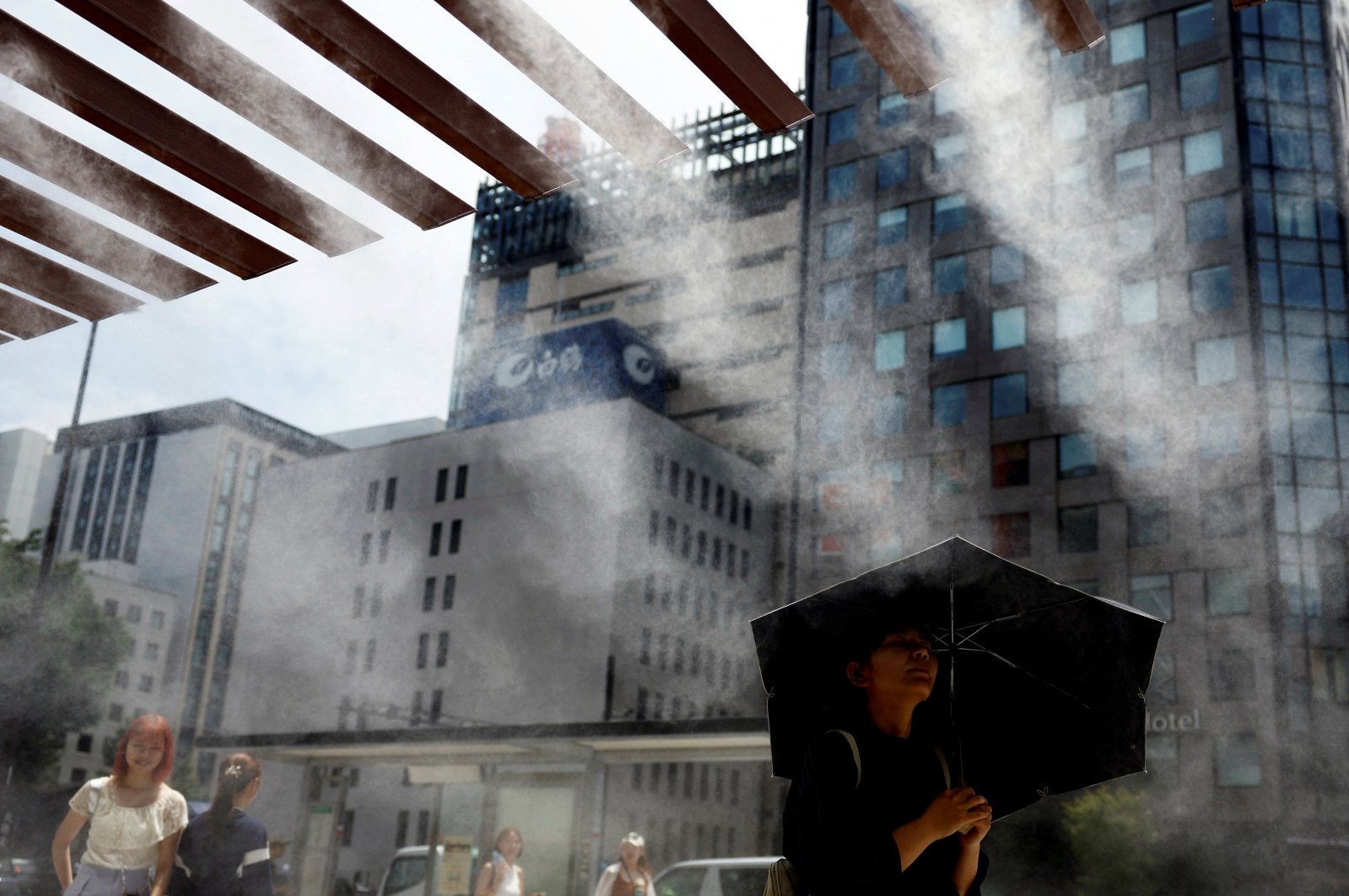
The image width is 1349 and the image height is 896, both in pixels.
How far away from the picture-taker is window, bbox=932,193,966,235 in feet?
85.3

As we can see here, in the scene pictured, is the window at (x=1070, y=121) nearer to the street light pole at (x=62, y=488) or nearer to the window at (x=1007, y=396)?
the window at (x=1007, y=396)

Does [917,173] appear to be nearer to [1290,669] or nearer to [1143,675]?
[1290,669]

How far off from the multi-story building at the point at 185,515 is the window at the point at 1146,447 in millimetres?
33720

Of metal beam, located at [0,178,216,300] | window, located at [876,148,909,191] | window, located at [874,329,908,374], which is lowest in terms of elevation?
metal beam, located at [0,178,216,300]

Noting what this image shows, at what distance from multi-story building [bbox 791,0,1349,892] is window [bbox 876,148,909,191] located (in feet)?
0.18

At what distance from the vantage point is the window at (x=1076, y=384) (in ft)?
76.0

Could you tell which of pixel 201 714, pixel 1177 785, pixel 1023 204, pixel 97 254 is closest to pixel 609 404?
pixel 1023 204

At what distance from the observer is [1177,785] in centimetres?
1997

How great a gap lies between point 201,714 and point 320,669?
53.9 feet

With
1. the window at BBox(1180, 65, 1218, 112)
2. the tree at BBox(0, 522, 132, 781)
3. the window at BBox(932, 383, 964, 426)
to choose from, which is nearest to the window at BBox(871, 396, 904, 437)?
the window at BBox(932, 383, 964, 426)

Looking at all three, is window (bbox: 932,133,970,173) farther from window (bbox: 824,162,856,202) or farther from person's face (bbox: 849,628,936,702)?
person's face (bbox: 849,628,936,702)

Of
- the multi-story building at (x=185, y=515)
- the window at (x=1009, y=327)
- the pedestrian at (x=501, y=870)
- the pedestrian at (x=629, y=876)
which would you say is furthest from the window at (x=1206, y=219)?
the multi-story building at (x=185, y=515)

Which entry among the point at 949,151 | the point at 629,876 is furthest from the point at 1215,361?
the point at 629,876

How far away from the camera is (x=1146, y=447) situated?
2205cm
